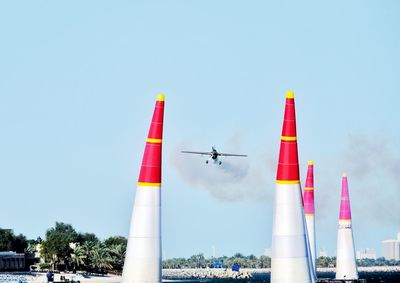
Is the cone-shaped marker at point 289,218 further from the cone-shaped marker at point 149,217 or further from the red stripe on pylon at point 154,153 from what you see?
the red stripe on pylon at point 154,153

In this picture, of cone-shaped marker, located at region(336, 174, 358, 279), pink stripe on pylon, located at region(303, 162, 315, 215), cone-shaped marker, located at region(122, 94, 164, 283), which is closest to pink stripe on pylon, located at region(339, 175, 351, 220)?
cone-shaped marker, located at region(336, 174, 358, 279)

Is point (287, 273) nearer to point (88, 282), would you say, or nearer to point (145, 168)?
point (145, 168)

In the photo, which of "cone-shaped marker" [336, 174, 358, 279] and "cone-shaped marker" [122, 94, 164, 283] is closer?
"cone-shaped marker" [122, 94, 164, 283]

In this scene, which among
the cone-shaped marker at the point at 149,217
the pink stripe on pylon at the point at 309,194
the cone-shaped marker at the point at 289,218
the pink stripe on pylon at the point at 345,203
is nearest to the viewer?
the cone-shaped marker at the point at 289,218

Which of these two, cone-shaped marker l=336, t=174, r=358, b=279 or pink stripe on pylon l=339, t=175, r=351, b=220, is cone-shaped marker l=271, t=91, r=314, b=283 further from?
cone-shaped marker l=336, t=174, r=358, b=279

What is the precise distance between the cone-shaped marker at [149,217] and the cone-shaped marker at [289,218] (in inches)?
231

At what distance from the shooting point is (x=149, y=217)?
1919 inches

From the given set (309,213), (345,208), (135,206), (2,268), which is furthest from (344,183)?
(2,268)

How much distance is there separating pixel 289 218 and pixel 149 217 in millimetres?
6870

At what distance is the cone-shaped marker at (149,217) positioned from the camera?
160ft

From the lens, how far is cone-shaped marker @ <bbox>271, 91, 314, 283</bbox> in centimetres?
4625

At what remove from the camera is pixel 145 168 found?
160 ft

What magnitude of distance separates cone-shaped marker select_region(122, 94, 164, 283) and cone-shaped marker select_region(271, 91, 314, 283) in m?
5.86

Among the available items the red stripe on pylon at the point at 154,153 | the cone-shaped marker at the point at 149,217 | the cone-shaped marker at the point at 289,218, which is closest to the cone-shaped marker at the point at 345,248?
the cone-shaped marker at the point at 149,217
